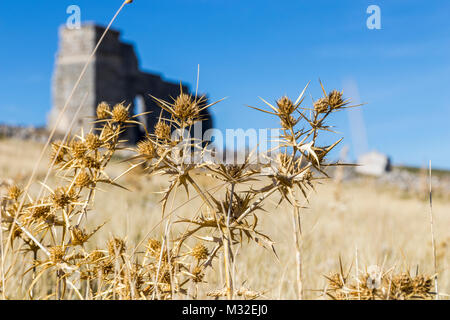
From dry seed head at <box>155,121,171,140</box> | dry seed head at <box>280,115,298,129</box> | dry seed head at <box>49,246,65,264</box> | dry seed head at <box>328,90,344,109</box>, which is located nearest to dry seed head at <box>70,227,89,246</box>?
dry seed head at <box>49,246,65,264</box>

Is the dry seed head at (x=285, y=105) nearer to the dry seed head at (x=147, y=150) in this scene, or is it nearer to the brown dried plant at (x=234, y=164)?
the brown dried plant at (x=234, y=164)

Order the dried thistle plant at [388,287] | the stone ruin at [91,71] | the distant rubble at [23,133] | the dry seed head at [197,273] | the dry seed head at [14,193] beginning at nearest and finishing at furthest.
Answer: the dried thistle plant at [388,287] < the dry seed head at [197,273] < the dry seed head at [14,193] < the distant rubble at [23,133] < the stone ruin at [91,71]

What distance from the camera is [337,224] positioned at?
5.77 metres

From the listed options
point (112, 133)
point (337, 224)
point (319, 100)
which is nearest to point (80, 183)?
point (112, 133)

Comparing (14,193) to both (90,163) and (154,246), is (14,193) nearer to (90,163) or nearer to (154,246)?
(90,163)

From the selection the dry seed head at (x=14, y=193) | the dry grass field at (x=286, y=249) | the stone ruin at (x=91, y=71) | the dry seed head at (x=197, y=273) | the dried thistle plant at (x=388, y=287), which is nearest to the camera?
the dried thistle plant at (x=388, y=287)

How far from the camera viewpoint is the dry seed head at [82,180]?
116 centimetres

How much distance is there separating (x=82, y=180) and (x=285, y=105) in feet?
2.02

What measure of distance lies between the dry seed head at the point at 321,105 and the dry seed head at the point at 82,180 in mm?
679

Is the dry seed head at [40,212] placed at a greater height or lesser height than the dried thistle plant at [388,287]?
greater

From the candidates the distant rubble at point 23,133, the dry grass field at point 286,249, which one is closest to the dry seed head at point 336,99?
the dry grass field at point 286,249

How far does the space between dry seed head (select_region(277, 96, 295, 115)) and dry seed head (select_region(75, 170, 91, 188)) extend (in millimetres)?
594

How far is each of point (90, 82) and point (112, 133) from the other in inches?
1246

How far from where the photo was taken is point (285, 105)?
3.37 feet
